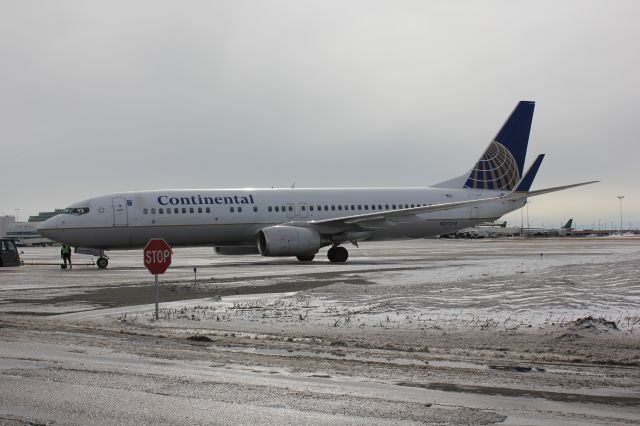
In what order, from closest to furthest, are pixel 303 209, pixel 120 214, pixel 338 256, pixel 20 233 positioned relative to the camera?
pixel 120 214 → pixel 338 256 → pixel 303 209 → pixel 20 233

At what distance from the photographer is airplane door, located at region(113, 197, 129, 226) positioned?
31359 millimetres

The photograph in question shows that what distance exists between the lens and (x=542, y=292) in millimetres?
15359

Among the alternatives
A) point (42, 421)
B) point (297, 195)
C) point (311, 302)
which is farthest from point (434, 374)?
point (297, 195)

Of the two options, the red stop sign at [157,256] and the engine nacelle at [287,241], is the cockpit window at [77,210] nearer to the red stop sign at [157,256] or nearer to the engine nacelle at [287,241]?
the engine nacelle at [287,241]

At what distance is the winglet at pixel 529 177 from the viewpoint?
37219 millimetres

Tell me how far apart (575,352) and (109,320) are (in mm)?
8686

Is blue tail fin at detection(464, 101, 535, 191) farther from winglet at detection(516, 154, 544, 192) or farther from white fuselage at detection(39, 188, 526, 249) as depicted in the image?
winglet at detection(516, 154, 544, 192)

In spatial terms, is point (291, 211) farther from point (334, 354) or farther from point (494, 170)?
point (334, 354)

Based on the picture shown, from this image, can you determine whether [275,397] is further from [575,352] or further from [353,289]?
[353,289]

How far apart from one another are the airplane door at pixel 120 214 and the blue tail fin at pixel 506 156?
1947cm

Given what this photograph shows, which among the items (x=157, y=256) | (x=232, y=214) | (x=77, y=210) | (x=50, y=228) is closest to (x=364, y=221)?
(x=232, y=214)

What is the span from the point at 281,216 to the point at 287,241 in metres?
3.76

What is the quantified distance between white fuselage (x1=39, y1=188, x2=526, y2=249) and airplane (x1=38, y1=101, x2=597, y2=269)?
0.15ft

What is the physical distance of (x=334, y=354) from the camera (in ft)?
31.2
